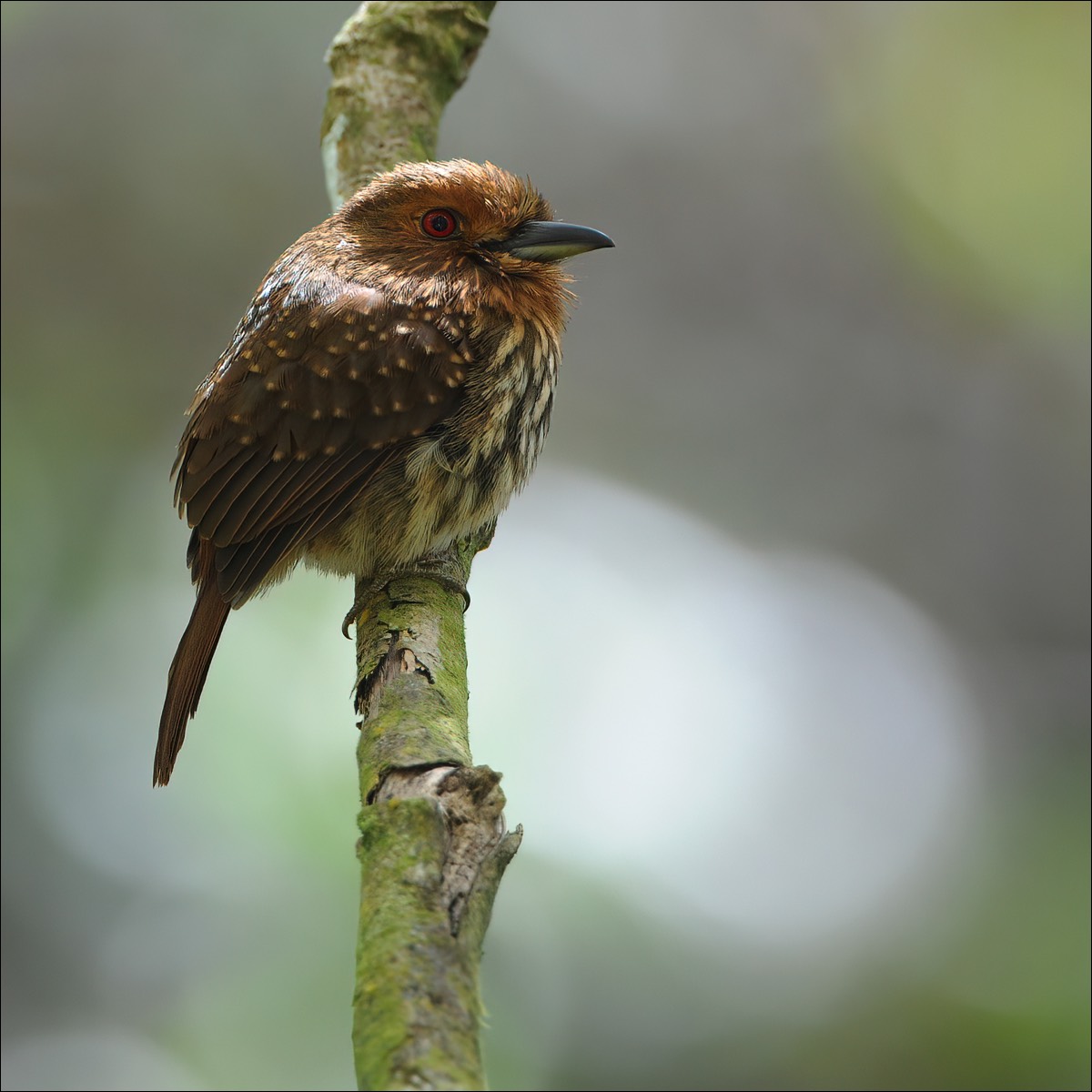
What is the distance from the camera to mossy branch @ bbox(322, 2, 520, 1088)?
1242 mm

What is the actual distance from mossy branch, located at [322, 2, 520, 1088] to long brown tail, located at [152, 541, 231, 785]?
30cm

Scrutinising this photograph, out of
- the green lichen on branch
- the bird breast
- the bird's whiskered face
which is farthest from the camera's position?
the green lichen on branch

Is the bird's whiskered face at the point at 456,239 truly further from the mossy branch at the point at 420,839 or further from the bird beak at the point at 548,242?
the mossy branch at the point at 420,839

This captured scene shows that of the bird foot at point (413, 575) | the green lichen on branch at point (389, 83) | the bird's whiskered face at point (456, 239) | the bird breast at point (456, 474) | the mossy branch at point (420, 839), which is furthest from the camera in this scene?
the green lichen on branch at point (389, 83)

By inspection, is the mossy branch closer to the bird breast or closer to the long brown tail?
the bird breast

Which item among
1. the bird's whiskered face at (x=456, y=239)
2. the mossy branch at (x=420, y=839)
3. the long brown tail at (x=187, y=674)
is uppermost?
the bird's whiskered face at (x=456, y=239)

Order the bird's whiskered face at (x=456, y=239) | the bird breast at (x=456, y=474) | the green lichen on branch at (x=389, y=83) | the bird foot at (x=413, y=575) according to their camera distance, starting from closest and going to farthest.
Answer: the bird foot at (x=413, y=575)
the bird breast at (x=456, y=474)
the bird's whiskered face at (x=456, y=239)
the green lichen on branch at (x=389, y=83)

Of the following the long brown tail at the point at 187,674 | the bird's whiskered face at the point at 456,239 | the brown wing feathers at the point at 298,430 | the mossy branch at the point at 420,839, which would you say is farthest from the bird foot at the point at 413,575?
the bird's whiskered face at the point at 456,239

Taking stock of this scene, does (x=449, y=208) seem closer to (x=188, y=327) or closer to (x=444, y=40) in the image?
(x=444, y=40)

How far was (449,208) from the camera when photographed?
2.74m

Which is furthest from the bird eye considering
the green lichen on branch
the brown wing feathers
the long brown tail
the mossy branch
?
the long brown tail

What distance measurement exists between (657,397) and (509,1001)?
2.95 metres

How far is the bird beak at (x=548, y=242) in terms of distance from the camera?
2.78 meters

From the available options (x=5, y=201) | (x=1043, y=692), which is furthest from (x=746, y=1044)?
(x=5, y=201)
